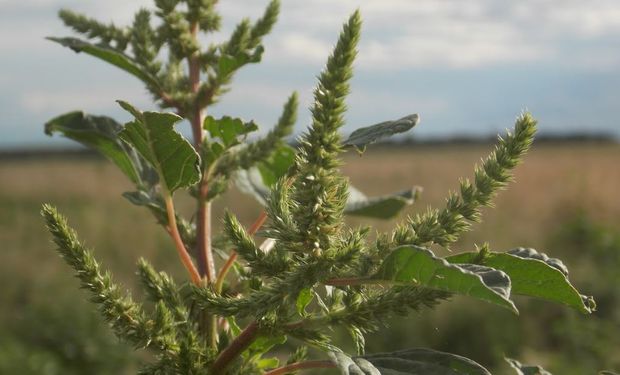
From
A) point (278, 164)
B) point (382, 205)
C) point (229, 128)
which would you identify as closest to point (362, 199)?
point (382, 205)

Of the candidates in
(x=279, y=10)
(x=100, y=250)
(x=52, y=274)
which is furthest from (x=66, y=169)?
(x=279, y=10)

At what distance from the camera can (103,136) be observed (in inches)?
52.4

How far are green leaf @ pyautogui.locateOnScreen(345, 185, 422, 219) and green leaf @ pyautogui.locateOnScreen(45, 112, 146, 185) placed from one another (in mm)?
346

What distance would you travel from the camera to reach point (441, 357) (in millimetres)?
867

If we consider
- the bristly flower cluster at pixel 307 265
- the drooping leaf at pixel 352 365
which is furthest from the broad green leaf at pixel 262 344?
the drooping leaf at pixel 352 365

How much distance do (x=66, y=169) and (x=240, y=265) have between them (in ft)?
85.5

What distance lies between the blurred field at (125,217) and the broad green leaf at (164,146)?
6073 millimetres

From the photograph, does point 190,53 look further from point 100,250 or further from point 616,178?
point 616,178

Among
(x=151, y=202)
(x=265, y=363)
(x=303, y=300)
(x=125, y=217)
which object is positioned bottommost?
(x=125, y=217)

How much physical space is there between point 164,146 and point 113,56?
31 cm

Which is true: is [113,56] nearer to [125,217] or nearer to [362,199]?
[362,199]

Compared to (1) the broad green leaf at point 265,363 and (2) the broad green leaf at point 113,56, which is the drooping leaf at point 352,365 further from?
(2) the broad green leaf at point 113,56

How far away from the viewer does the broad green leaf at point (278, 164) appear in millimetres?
1337

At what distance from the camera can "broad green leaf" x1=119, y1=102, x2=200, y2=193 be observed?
954 mm
